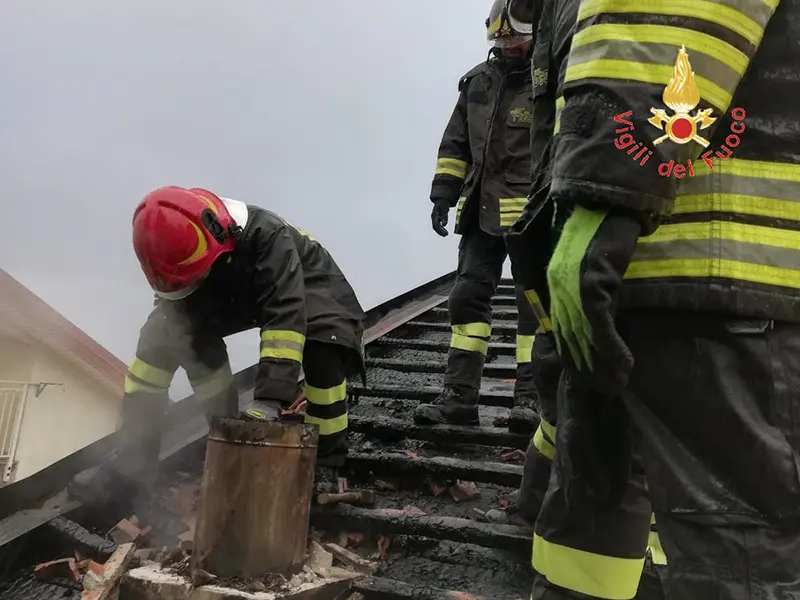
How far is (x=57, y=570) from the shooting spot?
2211 mm

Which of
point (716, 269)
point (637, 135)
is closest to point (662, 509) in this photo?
point (716, 269)

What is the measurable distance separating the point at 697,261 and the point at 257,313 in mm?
2116

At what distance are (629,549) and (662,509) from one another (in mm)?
274

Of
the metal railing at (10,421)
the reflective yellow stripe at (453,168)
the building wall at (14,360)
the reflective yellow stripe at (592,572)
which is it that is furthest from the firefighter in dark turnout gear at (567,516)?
the metal railing at (10,421)

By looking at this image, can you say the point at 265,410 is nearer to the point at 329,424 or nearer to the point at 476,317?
the point at 329,424

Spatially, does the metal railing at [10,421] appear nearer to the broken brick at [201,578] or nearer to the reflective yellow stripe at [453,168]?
the reflective yellow stripe at [453,168]

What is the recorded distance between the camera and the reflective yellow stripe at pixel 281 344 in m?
2.54

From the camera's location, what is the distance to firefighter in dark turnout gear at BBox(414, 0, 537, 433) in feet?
10.4

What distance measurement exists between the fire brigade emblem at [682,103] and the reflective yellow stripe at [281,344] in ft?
5.76

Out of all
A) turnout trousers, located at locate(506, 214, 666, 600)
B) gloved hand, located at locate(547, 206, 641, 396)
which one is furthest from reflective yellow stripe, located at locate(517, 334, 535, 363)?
gloved hand, located at locate(547, 206, 641, 396)

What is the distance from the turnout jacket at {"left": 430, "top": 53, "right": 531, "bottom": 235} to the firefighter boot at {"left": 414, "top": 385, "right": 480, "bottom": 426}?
81 cm

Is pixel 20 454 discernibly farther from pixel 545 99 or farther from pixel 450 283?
pixel 545 99

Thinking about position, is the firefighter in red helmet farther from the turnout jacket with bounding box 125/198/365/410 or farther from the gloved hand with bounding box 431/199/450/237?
the gloved hand with bounding box 431/199/450/237

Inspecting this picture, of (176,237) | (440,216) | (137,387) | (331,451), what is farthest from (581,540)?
(440,216)
